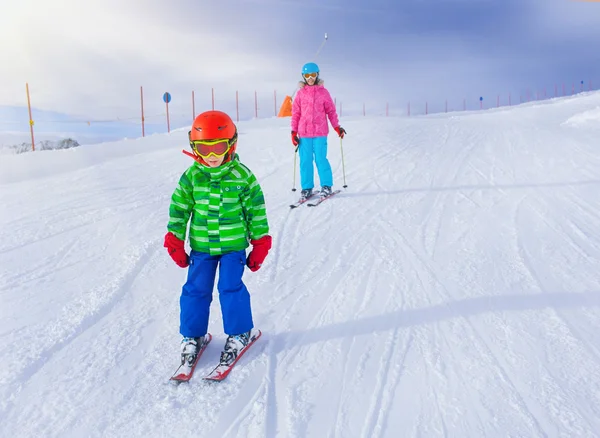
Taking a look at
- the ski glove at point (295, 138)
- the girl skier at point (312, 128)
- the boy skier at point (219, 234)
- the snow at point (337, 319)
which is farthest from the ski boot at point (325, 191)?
the boy skier at point (219, 234)

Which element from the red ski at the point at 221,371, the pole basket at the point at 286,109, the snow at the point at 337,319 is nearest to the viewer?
the snow at the point at 337,319

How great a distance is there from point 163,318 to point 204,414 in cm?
119

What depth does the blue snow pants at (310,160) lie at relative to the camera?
270 inches

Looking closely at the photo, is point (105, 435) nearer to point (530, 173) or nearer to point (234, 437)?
point (234, 437)

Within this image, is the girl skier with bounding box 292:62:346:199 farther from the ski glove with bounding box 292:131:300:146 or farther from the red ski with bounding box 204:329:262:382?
the red ski with bounding box 204:329:262:382

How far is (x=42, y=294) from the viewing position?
11.9 ft

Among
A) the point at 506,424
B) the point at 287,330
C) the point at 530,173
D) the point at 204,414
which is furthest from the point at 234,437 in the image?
the point at 530,173

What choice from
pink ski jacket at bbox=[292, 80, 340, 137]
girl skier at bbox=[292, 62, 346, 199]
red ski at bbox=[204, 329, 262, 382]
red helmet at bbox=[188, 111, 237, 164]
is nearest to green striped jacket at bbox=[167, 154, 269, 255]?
red helmet at bbox=[188, 111, 237, 164]

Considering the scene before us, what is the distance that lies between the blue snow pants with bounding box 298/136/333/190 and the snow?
427 millimetres

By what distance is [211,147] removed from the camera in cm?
266

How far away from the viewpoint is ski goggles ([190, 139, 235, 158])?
2.65 meters

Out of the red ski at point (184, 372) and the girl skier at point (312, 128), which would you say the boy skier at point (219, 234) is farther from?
the girl skier at point (312, 128)

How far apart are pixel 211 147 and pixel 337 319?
1429 mm

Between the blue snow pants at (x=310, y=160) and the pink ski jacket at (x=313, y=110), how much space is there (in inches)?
4.1
